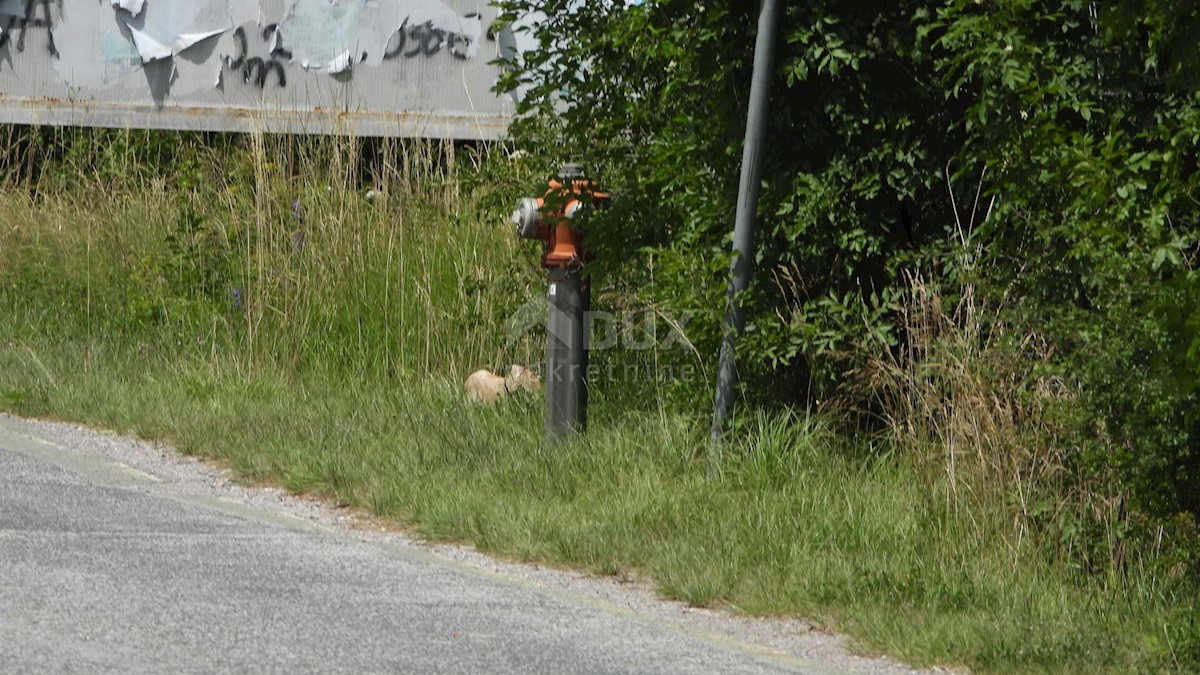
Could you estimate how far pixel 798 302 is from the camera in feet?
25.0

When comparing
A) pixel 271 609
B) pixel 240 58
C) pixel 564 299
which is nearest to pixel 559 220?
pixel 564 299

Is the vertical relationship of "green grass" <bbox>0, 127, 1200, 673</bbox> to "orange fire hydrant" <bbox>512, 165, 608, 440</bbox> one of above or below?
below

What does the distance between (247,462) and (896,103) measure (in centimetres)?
344

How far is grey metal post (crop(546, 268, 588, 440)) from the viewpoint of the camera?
7.93 m

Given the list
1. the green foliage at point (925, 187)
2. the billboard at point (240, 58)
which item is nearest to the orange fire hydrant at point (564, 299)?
the green foliage at point (925, 187)

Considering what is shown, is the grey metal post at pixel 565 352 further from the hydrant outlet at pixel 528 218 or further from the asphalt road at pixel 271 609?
the asphalt road at pixel 271 609

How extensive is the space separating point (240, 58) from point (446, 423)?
9.15 meters

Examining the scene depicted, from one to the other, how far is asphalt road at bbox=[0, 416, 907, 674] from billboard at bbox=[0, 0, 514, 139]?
994 centimetres

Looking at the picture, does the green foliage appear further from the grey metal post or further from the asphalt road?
the asphalt road

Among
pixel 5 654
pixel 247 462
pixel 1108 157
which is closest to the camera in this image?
pixel 5 654

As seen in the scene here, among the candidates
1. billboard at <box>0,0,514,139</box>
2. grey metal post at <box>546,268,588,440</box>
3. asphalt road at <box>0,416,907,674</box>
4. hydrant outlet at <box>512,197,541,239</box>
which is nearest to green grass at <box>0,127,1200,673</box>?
grey metal post at <box>546,268,588,440</box>

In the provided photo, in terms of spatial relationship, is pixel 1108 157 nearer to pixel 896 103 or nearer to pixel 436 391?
pixel 896 103

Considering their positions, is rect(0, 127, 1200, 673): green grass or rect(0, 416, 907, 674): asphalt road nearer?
rect(0, 416, 907, 674): asphalt road

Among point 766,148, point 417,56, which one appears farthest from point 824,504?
point 417,56
